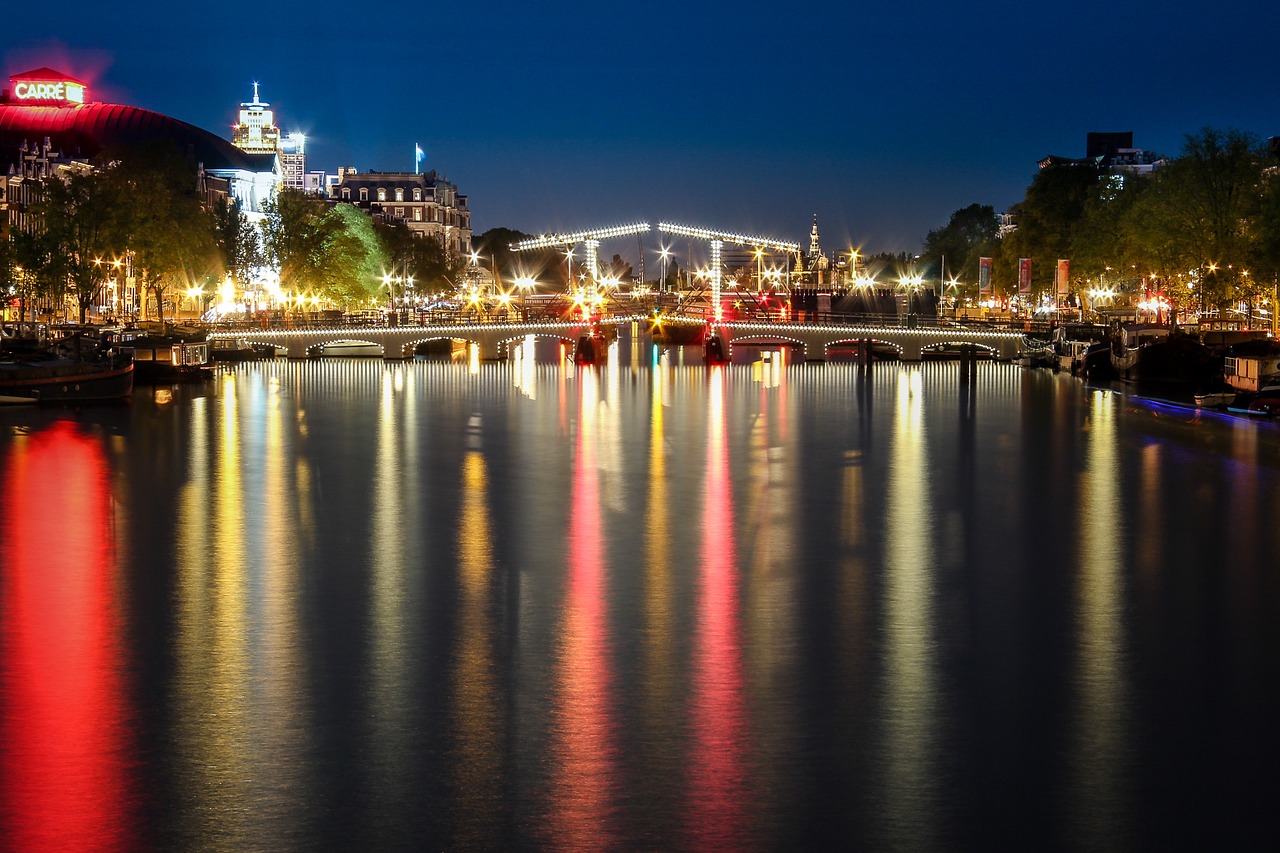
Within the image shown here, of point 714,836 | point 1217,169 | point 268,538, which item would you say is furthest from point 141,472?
point 1217,169

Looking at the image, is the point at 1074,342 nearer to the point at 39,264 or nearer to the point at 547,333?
the point at 547,333

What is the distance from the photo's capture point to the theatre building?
12781 centimetres

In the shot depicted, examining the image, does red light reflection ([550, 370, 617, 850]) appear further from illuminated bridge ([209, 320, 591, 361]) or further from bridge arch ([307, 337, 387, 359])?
bridge arch ([307, 337, 387, 359])

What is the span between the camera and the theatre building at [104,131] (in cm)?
12781

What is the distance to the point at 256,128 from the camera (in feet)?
631

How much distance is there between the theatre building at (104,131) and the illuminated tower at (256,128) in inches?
1953

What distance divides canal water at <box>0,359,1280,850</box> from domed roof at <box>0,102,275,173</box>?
3908 inches

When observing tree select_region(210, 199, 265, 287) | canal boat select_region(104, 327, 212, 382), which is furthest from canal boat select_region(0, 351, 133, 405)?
tree select_region(210, 199, 265, 287)

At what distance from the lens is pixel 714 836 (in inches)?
437

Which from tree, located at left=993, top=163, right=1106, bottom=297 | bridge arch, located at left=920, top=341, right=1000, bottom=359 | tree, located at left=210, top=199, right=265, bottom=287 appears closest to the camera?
bridge arch, located at left=920, top=341, right=1000, bottom=359

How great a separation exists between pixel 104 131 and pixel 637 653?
126093mm

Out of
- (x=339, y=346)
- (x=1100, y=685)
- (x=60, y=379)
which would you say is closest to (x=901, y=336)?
(x=339, y=346)

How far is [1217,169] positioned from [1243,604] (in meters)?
61.6

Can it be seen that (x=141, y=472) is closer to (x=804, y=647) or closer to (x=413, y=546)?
(x=413, y=546)
